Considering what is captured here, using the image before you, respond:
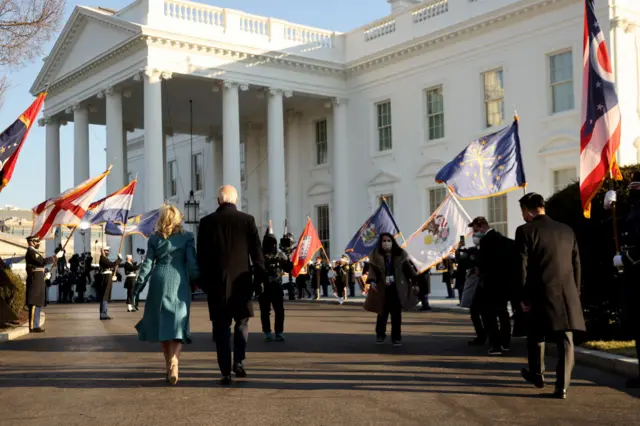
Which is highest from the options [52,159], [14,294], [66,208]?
[52,159]

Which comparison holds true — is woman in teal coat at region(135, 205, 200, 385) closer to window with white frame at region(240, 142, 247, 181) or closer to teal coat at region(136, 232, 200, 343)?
teal coat at region(136, 232, 200, 343)

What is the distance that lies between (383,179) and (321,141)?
505 centimetres

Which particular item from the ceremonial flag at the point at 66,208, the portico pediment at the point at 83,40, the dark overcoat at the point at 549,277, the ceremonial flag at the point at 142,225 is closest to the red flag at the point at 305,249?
the ceremonial flag at the point at 142,225

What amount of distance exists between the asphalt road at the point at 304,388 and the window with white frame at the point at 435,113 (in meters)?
20.5

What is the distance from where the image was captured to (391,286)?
39.4 feet

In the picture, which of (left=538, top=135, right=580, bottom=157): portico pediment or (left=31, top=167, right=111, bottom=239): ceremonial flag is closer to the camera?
(left=31, top=167, right=111, bottom=239): ceremonial flag

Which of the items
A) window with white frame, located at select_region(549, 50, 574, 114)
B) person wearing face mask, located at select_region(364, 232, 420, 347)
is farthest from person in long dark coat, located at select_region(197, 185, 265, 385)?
window with white frame, located at select_region(549, 50, 574, 114)

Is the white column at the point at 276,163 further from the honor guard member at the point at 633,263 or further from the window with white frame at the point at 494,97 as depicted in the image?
the honor guard member at the point at 633,263

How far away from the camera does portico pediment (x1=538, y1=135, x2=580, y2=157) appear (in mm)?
27172

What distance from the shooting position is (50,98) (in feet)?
131

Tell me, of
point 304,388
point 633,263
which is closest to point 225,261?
point 304,388

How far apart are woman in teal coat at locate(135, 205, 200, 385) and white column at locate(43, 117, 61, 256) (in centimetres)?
3295

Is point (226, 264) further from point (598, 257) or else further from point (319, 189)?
point (319, 189)

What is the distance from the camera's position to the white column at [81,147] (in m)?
37.9
